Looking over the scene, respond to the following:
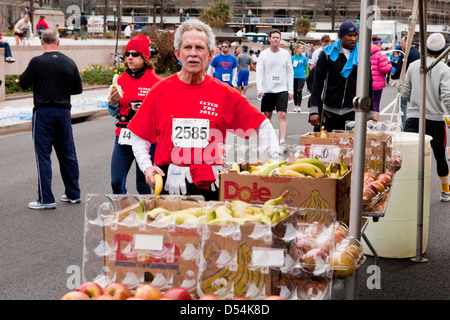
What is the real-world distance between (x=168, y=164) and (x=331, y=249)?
2039 millimetres

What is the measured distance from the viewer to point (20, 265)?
672 centimetres

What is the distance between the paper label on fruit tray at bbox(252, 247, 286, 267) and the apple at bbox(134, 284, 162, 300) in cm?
38

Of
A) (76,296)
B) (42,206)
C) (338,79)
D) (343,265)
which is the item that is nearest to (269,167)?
(343,265)

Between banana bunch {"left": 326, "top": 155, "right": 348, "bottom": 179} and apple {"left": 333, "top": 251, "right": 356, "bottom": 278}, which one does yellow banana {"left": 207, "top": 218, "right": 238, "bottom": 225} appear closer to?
apple {"left": 333, "top": 251, "right": 356, "bottom": 278}

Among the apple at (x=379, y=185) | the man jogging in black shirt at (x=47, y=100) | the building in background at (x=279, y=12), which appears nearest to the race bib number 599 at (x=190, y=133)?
the apple at (x=379, y=185)

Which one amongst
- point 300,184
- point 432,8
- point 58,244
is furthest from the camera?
point 432,8

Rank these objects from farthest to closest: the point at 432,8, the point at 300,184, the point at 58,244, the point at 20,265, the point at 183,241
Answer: the point at 432,8
the point at 58,244
the point at 20,265
the point at 300,184
the point at 183,241

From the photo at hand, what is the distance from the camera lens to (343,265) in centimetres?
326

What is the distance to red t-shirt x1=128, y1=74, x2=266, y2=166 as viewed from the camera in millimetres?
4758

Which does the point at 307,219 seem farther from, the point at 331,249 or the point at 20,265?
the point at 20,265

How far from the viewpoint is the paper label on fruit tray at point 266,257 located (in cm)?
278

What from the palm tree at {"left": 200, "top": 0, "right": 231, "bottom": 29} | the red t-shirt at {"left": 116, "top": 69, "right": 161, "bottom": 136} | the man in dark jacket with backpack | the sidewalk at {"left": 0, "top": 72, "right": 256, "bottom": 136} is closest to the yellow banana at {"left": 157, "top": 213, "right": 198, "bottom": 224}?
the red t-shirt at {"left": 116, "top": 69, "right": 161, "bottom": 136}

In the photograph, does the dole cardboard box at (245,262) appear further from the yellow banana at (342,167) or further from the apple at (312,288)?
the yellow banana at (342,167)
